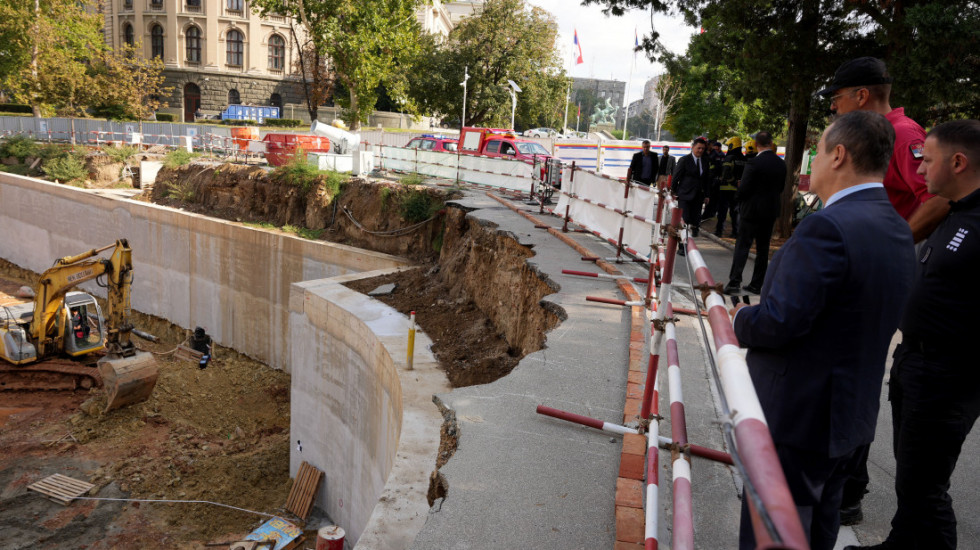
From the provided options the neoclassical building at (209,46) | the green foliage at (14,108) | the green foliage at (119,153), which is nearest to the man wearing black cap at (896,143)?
the green foliage at (119,153)

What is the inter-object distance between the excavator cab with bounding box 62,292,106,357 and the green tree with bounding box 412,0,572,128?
92.6 feet

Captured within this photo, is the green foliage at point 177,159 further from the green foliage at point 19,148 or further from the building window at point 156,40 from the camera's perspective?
the building window at point 156,40

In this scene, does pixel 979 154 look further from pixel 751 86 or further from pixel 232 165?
pixel 232 165

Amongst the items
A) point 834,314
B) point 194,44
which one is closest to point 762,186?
point 834,314

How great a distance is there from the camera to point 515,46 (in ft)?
135

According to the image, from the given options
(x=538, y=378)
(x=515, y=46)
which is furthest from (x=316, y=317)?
(x=515, y=46)

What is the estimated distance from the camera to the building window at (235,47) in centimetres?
5862

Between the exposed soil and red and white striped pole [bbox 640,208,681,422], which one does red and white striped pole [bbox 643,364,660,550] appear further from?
the exposed soil

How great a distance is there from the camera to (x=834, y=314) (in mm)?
2285

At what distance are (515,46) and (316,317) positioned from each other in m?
32.7

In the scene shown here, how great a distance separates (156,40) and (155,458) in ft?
182

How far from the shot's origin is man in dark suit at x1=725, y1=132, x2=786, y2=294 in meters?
7.87

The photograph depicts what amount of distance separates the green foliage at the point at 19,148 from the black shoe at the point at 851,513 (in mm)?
36369

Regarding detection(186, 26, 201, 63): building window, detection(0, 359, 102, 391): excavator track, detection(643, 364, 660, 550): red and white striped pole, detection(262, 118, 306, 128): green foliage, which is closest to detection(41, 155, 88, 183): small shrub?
detection(0, 359, 102, 391): excavator track
